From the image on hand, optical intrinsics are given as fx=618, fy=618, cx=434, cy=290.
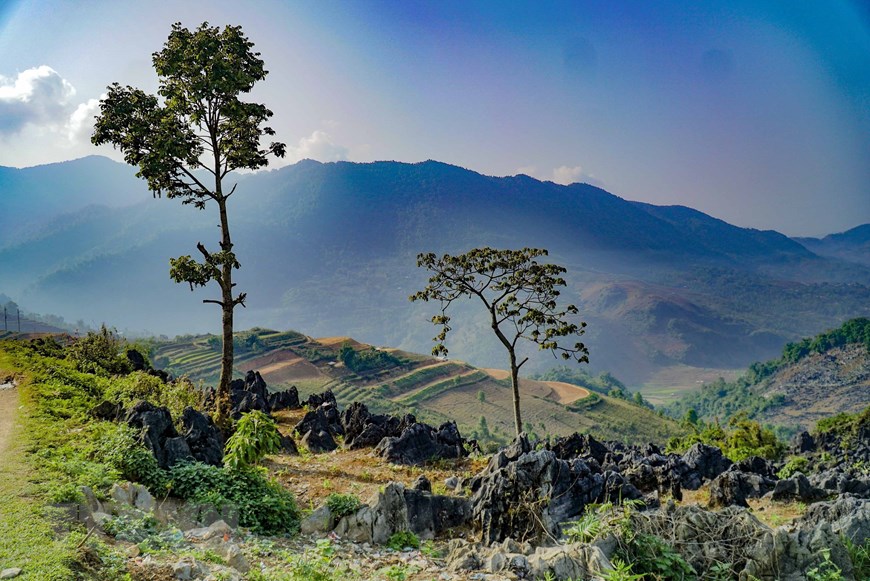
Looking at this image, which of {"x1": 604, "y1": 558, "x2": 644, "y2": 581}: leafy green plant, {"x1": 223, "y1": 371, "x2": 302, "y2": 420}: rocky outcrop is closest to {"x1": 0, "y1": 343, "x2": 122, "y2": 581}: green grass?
{"x1": 604, "y1": 558, "x2": 644, "y2": 581}: leafy green plant

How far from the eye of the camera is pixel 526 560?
851cm

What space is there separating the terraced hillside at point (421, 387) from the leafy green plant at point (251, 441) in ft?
249

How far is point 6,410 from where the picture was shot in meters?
15.0

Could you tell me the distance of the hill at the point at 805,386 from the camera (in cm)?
12950

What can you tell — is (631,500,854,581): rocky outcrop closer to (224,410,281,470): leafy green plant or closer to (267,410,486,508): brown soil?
(267,410,486,508): brown soil

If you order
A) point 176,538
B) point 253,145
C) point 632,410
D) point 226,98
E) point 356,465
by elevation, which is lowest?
point 632,410

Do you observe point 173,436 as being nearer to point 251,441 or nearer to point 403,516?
point 251,441

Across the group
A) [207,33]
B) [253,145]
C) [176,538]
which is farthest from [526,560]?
[207,33]

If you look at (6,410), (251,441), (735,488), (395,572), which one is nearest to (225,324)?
(6,410)

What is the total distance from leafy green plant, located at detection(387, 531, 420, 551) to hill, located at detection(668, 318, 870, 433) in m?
129

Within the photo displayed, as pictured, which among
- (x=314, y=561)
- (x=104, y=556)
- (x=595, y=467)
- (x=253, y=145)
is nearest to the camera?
(x=104, y=556)

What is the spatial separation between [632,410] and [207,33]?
11203 cm

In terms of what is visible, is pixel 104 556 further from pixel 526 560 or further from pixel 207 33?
pixel 207 33

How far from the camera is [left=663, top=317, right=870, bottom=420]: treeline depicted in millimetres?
144375
